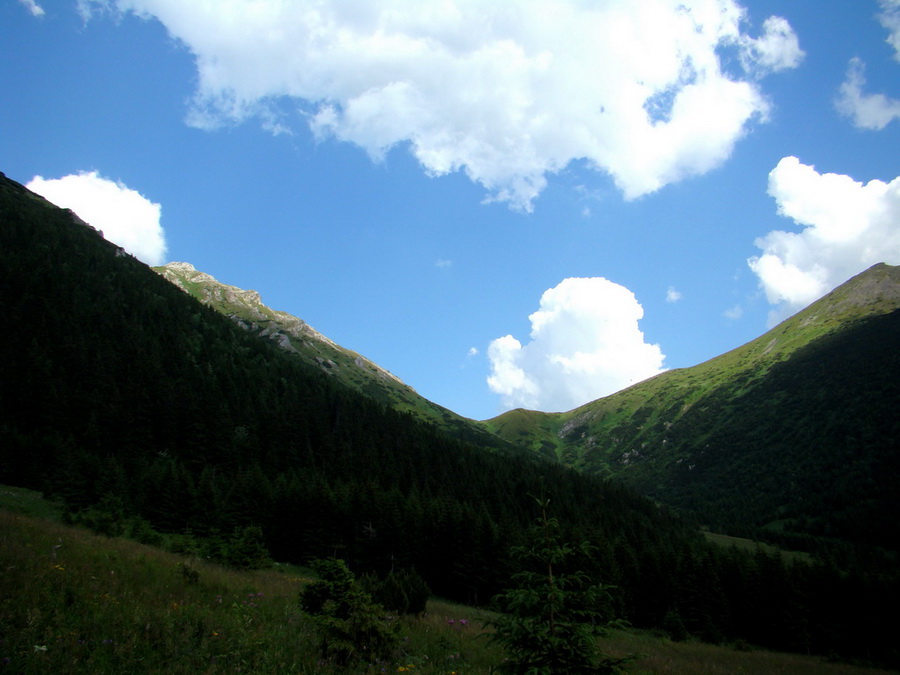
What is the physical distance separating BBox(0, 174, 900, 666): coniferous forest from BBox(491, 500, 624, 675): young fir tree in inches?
65.8

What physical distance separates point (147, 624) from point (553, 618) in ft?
25.5

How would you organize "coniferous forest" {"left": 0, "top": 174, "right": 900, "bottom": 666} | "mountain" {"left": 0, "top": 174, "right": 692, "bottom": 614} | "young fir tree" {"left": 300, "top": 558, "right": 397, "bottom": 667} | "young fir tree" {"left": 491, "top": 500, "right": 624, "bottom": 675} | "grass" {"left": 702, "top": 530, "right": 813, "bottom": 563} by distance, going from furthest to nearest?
"grass" {"left": 702, "top": 530, "right": 813, "bottom": 563} → "mountain" {"left": 0, "top": 174, "right": 692, "bottom": 614} → "coniferous forest" {"left": 0, "top": 174, "right": 900, "bottom": 666} → "young fir tree" {"left": 300, "top": 558, "right": 397, "bottom": 667} → "young fir tree" {"left": 491, "top": 500, "right": 624, "bottom": 675}

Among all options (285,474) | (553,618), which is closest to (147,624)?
(553,618)

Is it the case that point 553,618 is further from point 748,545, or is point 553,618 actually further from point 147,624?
point 748,545

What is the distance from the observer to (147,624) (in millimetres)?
8430

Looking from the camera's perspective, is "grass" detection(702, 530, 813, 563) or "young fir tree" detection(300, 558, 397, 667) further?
"grass" detection(702, 530, 813, 563)

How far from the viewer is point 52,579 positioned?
9.69 m

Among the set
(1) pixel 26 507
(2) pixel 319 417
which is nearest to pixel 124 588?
(1) pixel 26 507

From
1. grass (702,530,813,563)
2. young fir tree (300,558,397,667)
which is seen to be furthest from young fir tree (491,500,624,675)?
grass (702,530,813,563)

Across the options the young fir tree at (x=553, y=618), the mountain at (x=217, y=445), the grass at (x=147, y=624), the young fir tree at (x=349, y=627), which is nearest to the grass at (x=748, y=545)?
the mountain at (x=217, y=445)

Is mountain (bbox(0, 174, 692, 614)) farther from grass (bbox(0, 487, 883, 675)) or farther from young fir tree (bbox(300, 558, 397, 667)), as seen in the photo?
young fir tree (bbox(300, 558, 397, 667))

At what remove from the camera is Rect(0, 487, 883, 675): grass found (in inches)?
274

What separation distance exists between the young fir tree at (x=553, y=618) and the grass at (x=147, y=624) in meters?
0.68

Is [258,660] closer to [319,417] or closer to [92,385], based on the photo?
[92,385]
